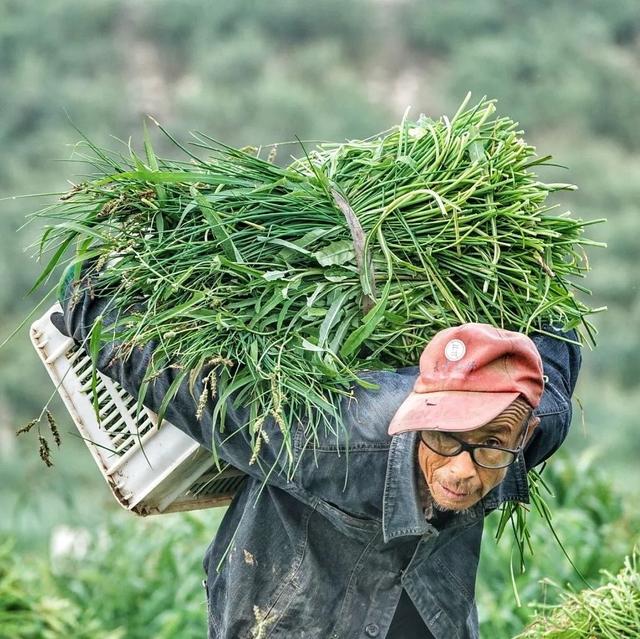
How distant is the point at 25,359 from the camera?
9.84 metres

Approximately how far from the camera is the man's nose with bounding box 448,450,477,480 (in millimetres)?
1796

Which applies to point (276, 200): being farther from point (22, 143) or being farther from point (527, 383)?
point (22, 143)

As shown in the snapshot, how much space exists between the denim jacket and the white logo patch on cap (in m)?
0.14

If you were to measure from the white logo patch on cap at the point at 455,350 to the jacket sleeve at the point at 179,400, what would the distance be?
319mm

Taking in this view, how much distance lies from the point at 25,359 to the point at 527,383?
28.0 feet

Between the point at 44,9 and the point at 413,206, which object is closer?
the point at 413,206

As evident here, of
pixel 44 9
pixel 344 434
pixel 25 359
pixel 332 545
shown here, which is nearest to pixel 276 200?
pixel 344 434

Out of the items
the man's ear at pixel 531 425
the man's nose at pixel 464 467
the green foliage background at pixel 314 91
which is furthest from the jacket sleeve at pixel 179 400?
the green foliage background at pixel 314 91

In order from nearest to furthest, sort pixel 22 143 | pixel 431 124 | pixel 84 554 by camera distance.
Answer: pixel 431 124 < pixel 84 554 < pixel 22 143

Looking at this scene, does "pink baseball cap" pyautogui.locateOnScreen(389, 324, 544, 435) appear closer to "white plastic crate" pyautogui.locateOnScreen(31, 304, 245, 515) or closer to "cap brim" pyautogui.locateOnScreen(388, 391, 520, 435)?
"cap brim" pyautogui.locateOnScreen(388, 391, 520, 435)

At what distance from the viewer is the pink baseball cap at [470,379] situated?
177 centimetres

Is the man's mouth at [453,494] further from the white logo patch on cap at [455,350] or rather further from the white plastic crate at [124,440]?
the white plastic crate at [124,440]

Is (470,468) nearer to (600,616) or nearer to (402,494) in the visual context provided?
(402,494)

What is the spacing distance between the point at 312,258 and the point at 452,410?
0.45 m
